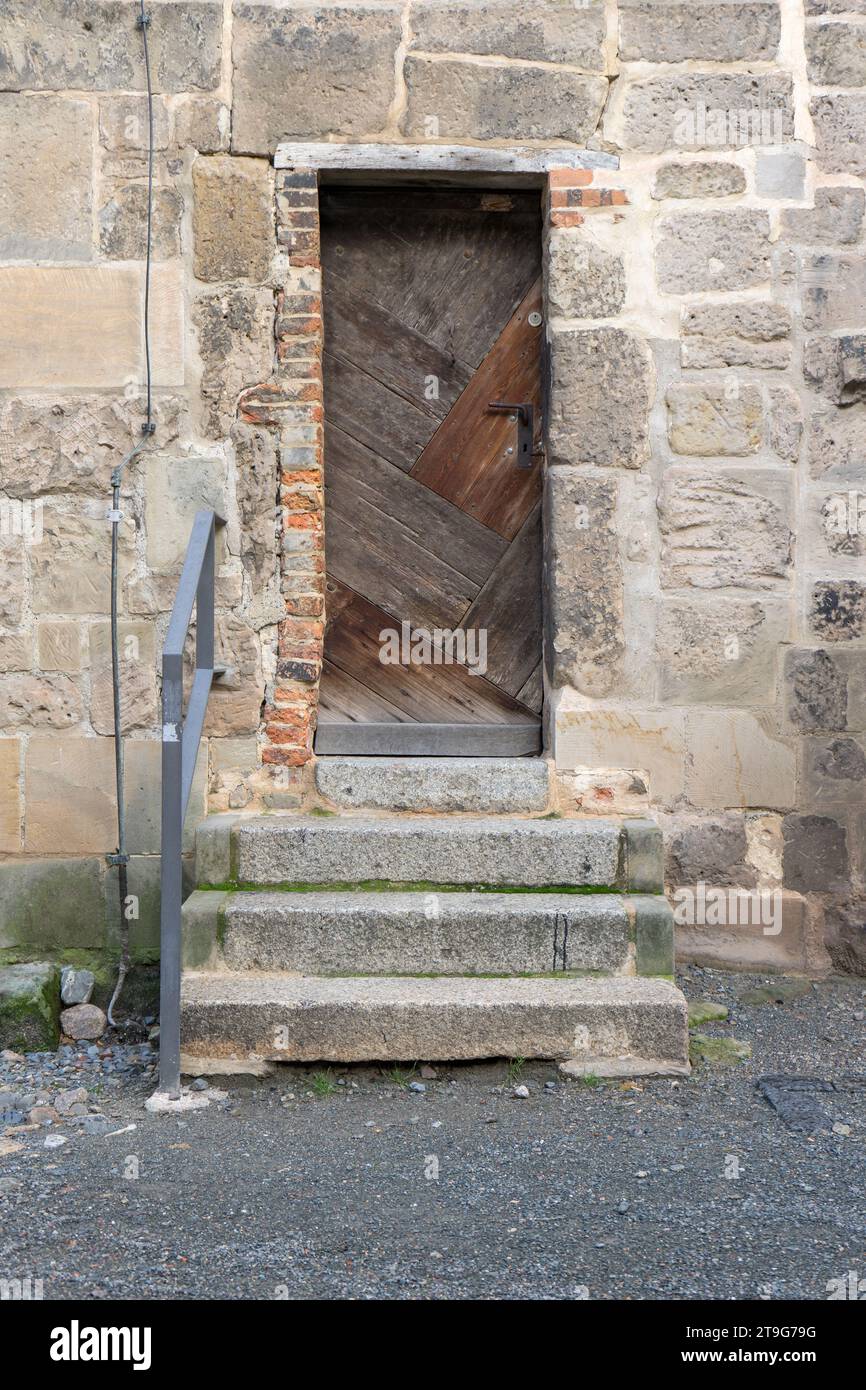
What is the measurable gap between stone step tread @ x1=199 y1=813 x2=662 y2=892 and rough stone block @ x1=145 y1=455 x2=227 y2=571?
3.09ft

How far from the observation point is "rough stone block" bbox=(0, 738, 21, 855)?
3.75m

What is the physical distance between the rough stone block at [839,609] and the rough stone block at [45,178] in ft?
8.36

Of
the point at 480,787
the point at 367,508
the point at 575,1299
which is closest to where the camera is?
the point at 575,1299

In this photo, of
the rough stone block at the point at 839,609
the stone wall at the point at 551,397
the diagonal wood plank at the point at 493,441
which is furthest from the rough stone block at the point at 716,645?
the diagonal wood plank at the point at 493,441

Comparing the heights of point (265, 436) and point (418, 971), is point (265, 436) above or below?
above

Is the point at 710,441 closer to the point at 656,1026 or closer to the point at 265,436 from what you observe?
the point at 265,436

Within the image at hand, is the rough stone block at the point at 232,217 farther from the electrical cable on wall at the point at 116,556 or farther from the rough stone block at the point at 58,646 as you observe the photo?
the rough stone block at the point at 58,646

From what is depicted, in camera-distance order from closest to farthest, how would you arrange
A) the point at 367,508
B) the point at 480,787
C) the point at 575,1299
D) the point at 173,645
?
the point at 575,1299 < the point at 173,645 < the point at 480,787 < the point at 367,508

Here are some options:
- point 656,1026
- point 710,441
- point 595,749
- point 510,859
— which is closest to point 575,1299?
point 656,1026

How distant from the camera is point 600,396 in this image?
3730mm

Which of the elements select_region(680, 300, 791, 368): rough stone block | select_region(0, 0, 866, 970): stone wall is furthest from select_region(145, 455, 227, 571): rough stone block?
select_region(680, 300, 791, 368): rough stone block

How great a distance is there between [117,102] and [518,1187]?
334 cm

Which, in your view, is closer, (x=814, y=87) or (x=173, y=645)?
(x=173, y=645)

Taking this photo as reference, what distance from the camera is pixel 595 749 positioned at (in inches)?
148
